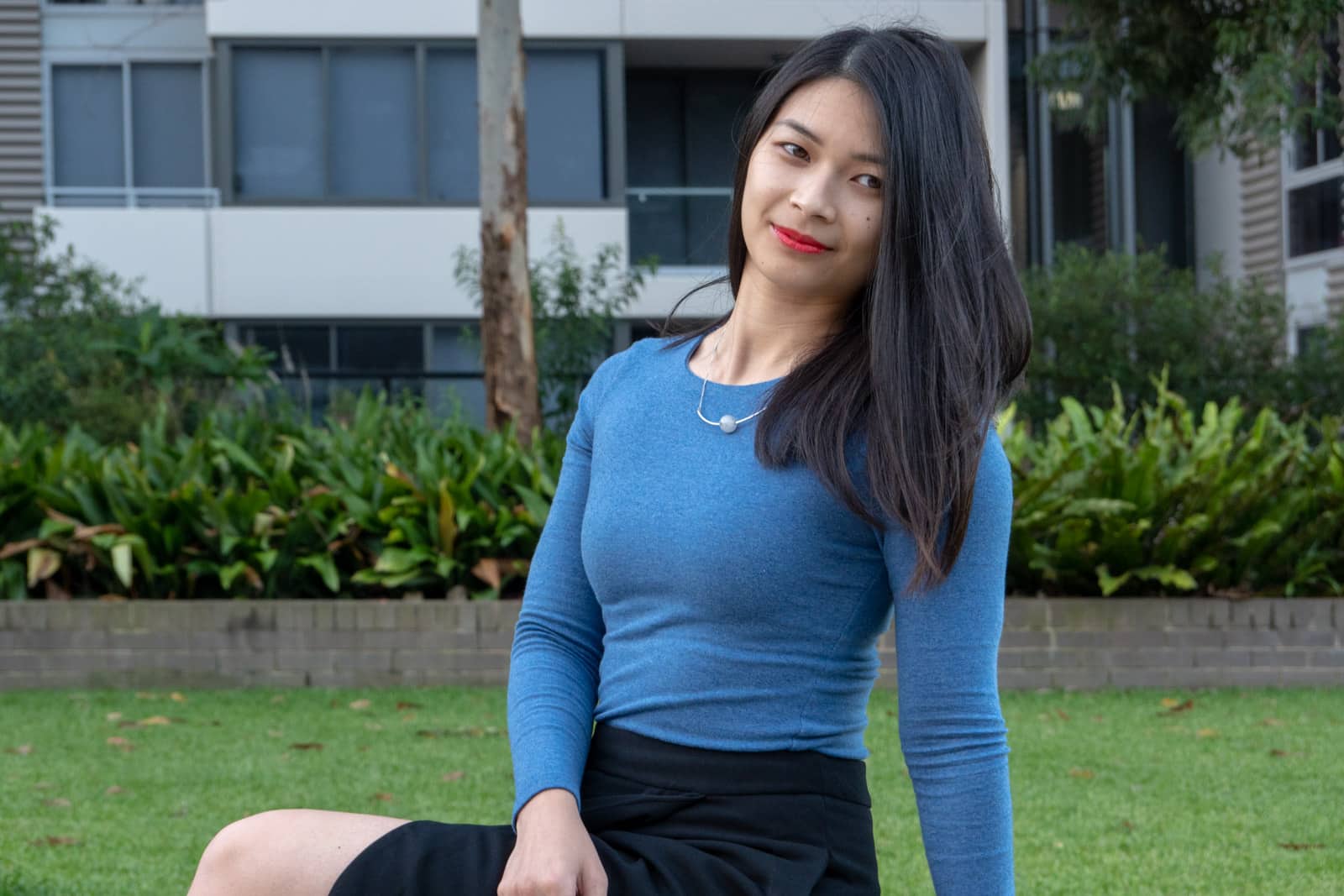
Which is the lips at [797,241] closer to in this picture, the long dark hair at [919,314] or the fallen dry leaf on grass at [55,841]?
the long dark hair at [919,314]

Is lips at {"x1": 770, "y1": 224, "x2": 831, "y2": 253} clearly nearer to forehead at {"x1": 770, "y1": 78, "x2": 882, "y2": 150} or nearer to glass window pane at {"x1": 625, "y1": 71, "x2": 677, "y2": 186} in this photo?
forehead at {"x1": 770, "y1": 78, "x2": 882, "y2": 150}

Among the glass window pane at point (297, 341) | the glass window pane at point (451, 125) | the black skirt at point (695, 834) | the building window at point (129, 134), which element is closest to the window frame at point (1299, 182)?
the glass window pane at point (451, 125)

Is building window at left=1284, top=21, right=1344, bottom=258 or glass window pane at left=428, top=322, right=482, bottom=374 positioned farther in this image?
building window at left=1284, top=21, right=1344, bottom=258

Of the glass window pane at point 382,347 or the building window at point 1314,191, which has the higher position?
the building window at point 1314,191

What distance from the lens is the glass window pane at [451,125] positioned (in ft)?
64.2

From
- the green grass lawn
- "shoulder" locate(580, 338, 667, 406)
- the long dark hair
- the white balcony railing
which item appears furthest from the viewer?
the white balcony railing

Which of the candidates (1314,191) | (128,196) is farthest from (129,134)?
(1314,191)

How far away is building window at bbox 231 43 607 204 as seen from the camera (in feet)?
64.0

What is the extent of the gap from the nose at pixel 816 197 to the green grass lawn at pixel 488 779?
9.69 feet

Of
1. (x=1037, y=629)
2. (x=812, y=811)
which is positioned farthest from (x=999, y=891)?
(x=1037, y=629)

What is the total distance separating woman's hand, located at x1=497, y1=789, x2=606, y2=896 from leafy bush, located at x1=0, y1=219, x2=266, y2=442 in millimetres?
10950

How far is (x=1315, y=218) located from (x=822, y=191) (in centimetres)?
2000

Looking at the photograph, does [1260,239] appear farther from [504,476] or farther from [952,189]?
[952,189]

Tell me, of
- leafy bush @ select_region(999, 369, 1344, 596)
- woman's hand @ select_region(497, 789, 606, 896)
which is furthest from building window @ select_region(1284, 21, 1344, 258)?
woman's hand @ select_region(497, 789, 606, 896)
